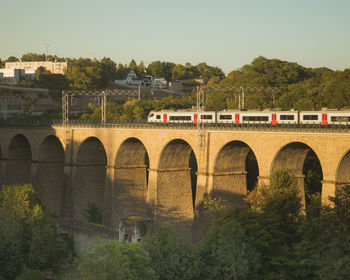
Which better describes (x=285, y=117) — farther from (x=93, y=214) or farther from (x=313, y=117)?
(x=93, y=214)

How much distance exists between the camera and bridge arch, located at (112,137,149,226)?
66.9m

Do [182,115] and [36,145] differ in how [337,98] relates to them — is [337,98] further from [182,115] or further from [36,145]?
[36,145]

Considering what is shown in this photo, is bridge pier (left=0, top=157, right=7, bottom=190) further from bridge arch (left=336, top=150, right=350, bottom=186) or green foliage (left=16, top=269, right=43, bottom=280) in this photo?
bridge arch (left=336, top=150, right=350, bottom=186)

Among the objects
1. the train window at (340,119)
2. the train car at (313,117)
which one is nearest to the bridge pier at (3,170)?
the train car at (313,117)

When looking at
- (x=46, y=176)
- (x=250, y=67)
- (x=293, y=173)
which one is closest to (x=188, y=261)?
(x=293, y=173)

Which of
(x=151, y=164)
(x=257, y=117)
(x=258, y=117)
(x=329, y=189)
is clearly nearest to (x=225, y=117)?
(x=257, y=117)

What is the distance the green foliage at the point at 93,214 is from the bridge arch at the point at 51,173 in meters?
7.09

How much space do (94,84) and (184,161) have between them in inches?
3682

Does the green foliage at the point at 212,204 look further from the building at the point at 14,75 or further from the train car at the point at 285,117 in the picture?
the building at the point at 14,75

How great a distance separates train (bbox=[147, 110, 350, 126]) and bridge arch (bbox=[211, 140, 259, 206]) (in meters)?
3.12

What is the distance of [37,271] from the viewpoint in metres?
48.2

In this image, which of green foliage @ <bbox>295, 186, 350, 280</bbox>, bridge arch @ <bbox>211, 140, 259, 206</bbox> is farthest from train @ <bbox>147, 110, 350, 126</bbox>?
green foliage @ <bbox>295, 186, 350, 280</bbox>

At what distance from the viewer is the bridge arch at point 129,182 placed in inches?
2633

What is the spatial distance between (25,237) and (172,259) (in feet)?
68.1
